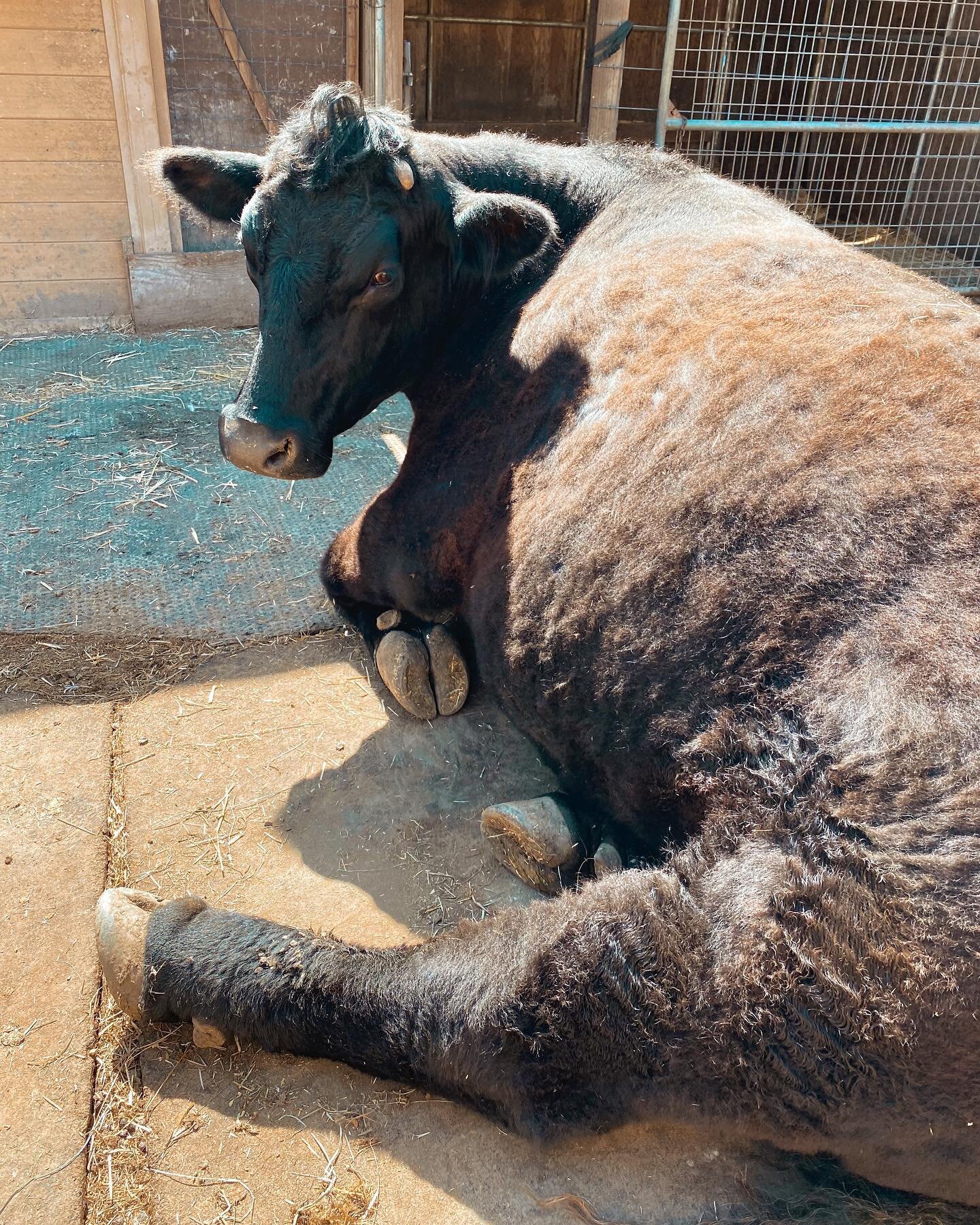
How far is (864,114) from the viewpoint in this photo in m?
12.4

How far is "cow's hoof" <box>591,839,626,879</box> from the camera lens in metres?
2.50

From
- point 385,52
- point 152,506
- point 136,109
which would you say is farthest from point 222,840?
point 385,52

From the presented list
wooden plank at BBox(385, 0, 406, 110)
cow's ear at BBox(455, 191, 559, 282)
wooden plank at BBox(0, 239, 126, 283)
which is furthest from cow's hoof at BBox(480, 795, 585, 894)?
wooden plank at BBox(385, 0, 406, 110)

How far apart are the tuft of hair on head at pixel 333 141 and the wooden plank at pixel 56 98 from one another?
4829mm

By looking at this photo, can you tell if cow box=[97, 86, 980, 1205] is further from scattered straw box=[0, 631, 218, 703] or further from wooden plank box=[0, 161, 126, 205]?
wooden plank box=[0, 161, 126, 205]

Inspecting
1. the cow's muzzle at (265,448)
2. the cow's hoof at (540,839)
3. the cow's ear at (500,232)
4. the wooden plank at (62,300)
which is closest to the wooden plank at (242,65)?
the wooden plank at (62,300)

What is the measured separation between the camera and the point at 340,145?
310cm

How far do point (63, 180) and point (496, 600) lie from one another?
6.18 meters

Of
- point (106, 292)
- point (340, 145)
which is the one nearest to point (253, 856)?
point (340, 145)

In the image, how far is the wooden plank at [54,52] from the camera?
668 centimetres

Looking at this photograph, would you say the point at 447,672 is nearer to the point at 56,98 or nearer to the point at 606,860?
the point at 606,860

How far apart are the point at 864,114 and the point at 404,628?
12110 mm

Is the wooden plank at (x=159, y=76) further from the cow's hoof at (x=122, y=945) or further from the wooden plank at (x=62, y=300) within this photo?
the cow's hoof at (x=122, y=945)

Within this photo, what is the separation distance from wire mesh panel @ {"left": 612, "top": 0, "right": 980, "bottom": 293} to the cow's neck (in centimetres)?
439
